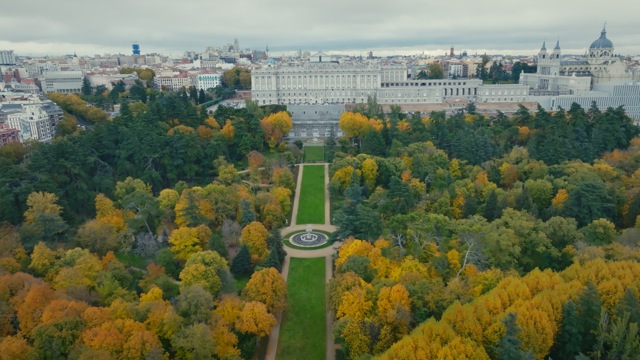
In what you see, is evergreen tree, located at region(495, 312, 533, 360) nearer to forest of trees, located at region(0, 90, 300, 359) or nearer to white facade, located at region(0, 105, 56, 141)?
forest of trees, located at region(0, 90, 300, 359)

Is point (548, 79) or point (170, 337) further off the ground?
point (548, 79)

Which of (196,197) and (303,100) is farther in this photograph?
(303,100)

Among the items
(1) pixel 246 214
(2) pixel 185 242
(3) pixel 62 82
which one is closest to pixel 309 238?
(1) pixel 246 214

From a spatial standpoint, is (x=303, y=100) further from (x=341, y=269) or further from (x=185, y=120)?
(x=341, y=269)

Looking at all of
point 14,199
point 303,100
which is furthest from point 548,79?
point 14,199

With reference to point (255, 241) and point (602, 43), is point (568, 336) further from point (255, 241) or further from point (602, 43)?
→ point (602, 43)

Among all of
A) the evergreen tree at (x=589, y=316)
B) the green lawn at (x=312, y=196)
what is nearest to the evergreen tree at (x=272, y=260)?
the green lawn at (x=312, y=196)
